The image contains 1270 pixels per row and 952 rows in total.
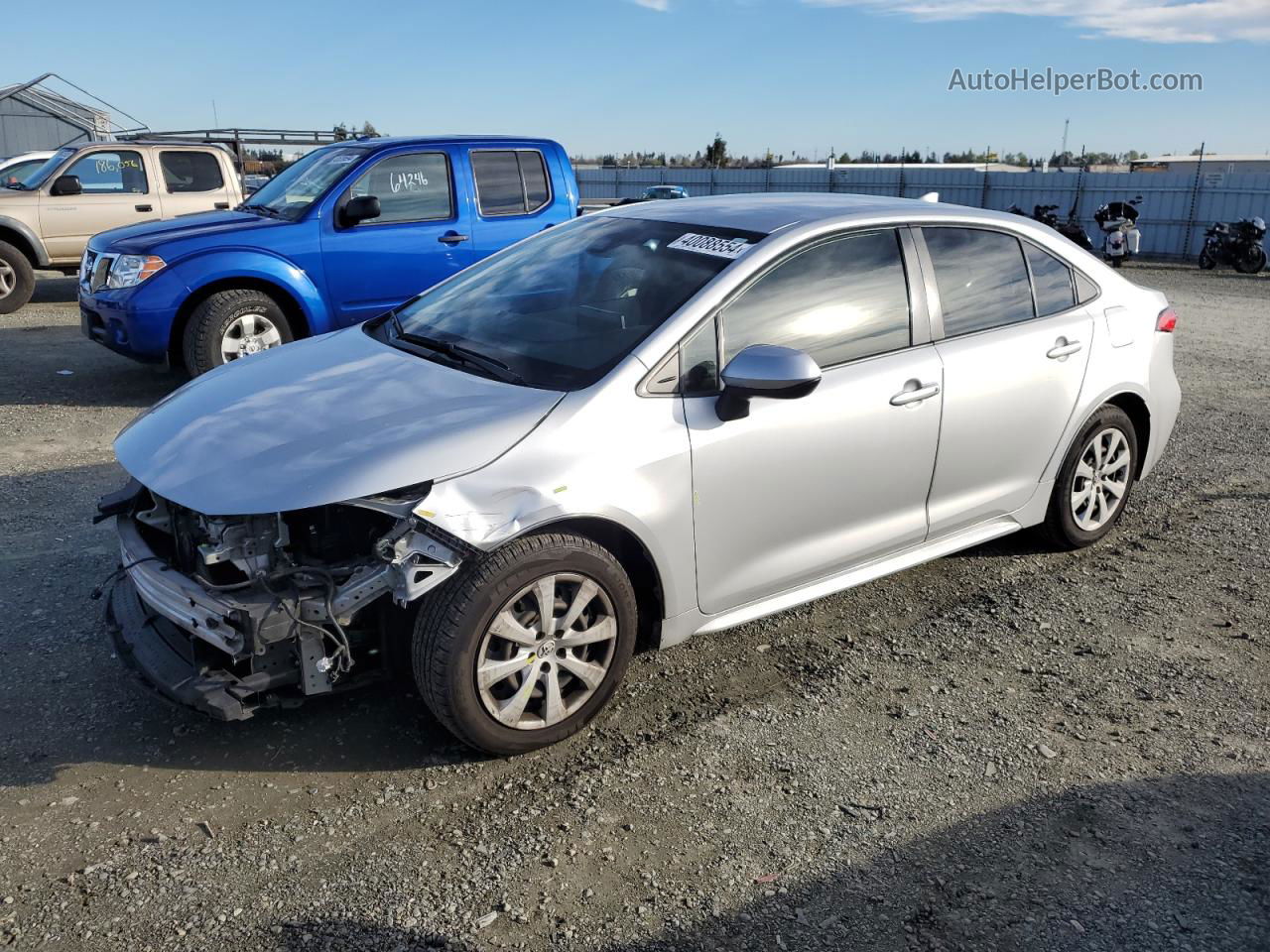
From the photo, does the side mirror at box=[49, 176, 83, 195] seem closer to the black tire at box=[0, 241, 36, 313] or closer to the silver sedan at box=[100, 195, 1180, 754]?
the black tire at box=[0, 241, 36, 313]

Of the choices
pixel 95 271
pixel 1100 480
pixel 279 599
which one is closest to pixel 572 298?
pixel 279 599

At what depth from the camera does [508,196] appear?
8430mm

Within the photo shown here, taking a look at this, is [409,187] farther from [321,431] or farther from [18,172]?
[18,172]

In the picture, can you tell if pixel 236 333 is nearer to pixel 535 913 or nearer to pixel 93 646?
pixel 93 646

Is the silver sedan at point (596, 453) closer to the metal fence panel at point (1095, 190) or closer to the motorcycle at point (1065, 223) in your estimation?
the metal fence panel at point (1095, 190)

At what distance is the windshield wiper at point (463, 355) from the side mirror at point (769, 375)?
72 centimetres

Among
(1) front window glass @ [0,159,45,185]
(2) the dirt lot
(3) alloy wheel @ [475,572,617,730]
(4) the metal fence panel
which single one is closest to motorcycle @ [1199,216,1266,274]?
(4) the metal fence panel

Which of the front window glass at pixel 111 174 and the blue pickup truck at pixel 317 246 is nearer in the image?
the blue pickup truck at pixel 317 246

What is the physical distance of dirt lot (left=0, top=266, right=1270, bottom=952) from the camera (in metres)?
2.60

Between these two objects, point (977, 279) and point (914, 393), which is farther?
point (977, 279)

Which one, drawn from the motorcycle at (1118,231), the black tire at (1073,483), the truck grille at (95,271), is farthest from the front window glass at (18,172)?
the motorcycle at (1118,231)

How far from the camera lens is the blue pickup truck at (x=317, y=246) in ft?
24.1

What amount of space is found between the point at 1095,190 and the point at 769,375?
24876mm

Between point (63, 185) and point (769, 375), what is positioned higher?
point (63, 185)
